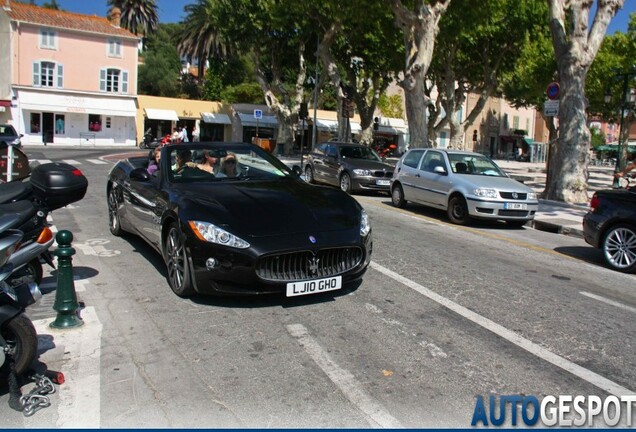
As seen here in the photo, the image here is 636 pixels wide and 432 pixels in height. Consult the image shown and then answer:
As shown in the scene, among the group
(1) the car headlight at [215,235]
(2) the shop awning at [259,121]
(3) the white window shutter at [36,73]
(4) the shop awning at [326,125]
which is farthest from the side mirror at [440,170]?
(3) the white window shutter at [36,73]

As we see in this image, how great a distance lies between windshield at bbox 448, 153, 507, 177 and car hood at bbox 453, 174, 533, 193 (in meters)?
0.27

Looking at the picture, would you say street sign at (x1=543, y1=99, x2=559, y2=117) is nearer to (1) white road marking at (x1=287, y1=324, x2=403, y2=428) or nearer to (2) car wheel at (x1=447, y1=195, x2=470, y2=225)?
(2) car wheel at (x1=447, y1=195, x2=470, y2=225)

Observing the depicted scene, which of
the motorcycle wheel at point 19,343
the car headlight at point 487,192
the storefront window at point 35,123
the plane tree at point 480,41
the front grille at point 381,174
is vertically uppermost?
the plane tree at point 480,41

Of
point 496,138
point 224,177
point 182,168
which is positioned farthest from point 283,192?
point 496,138

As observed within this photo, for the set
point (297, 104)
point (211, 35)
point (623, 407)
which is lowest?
point (623, 407)

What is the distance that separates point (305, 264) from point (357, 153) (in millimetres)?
12698

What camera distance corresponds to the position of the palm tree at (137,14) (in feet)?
200

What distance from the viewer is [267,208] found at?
539 cm

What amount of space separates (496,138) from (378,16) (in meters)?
47.2

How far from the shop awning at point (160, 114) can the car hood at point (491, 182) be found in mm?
40002

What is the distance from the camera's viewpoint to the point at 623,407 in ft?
11.9

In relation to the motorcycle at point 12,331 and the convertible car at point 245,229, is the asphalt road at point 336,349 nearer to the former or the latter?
the motorcycle at point 12,331

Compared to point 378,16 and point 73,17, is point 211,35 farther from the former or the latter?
point 378,16

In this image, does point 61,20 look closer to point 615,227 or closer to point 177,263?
point 177,263
